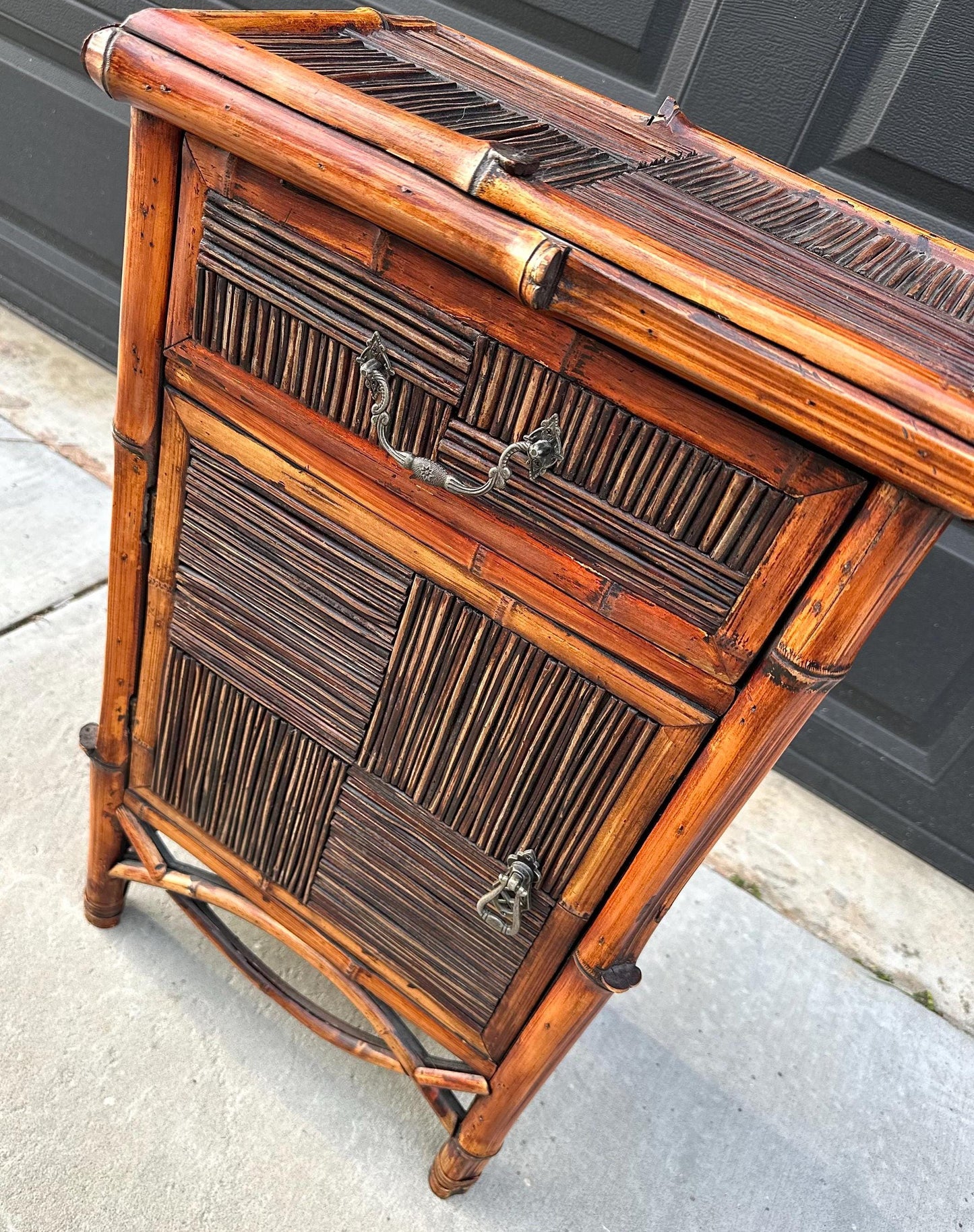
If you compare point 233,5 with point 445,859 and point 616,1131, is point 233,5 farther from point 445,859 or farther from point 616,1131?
point 616,1131

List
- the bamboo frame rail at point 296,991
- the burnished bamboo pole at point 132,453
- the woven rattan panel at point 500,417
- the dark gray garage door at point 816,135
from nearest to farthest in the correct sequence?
the woven rattan panel at point 500,417
the burnished bamboo pole at point 132,453
the bamboo frame rail at point 296,991
the dark gray garage door at point 816,135

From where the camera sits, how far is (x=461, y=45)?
3.22ft

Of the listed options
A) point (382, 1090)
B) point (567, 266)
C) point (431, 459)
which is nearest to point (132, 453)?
point (431, 459)

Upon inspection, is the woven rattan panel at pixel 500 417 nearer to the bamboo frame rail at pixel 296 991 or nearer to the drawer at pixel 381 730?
the drawer at pixel 381 730

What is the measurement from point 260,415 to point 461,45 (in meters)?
0.48

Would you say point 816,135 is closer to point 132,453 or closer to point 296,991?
point 132,453

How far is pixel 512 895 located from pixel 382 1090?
0.48 meters

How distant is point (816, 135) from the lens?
4.55 feet

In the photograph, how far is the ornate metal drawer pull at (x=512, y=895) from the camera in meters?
0.83

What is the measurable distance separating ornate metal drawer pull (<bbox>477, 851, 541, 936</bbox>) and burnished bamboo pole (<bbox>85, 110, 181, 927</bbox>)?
448mm

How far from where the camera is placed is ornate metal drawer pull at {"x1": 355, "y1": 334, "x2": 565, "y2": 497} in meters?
0.66

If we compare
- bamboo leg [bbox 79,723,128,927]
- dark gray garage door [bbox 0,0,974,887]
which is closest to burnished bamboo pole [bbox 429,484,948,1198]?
bamboo leg [bbox 79,723,128,927]

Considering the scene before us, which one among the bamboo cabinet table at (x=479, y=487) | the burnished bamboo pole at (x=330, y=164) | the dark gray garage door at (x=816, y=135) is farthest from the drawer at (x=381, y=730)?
the dark gray garage door at (x=816, y=135)

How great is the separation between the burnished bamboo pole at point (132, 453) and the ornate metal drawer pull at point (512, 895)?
1.47ft
